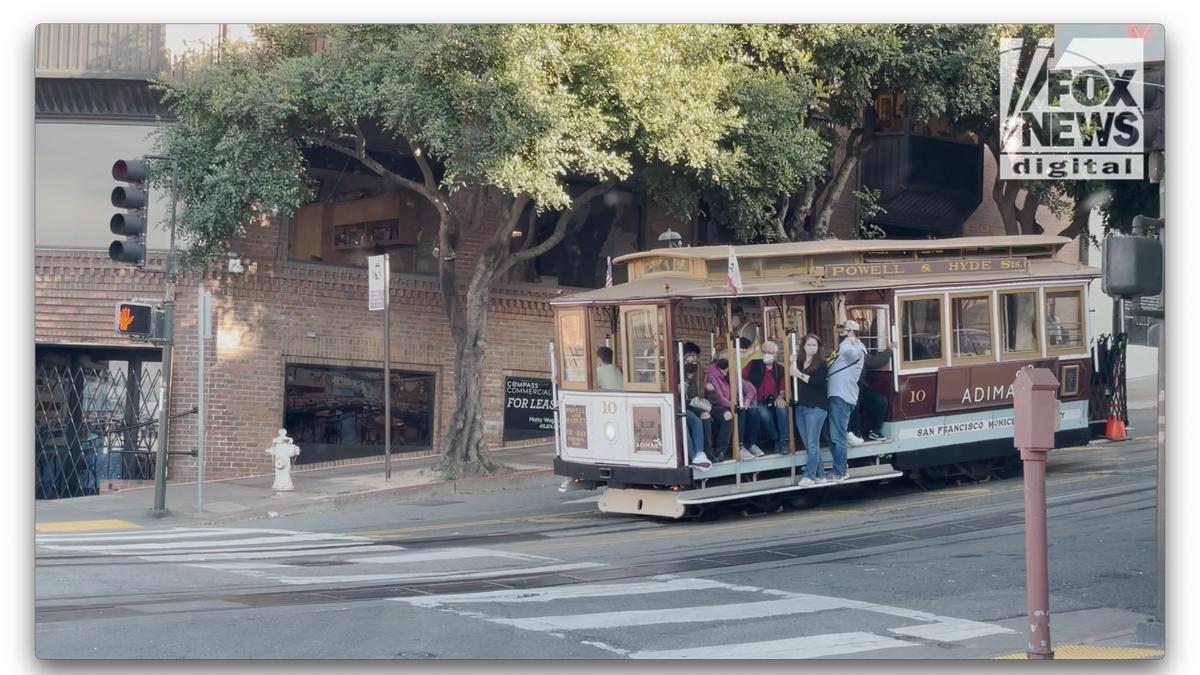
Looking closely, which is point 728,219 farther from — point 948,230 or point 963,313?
point 948,230

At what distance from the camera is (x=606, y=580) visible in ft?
35.3

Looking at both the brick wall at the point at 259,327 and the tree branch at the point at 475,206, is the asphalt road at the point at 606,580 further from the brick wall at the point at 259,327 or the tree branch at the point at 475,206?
the tree branch at the point at 475,206

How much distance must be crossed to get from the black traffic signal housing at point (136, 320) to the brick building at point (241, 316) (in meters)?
3.96

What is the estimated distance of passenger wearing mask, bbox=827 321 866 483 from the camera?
570 inches

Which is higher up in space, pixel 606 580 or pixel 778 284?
pixel 778 284

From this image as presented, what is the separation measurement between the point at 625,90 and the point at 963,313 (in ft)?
17.2

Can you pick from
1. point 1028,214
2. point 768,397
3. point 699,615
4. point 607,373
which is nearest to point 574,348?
point 607,373

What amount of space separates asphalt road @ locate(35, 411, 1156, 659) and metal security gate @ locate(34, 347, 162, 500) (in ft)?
16.9

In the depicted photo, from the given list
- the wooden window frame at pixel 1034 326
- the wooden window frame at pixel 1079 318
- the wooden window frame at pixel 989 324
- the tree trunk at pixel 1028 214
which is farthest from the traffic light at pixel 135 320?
the tree trunk at pixel 1028 214

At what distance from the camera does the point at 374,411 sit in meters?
21.9

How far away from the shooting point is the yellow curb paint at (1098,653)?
25.7ft

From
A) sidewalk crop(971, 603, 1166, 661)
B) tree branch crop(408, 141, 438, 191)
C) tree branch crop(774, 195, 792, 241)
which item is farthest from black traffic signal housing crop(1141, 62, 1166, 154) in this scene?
tree branch crop(774, 195, 792, 241)

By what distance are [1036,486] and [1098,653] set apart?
1.20 metres

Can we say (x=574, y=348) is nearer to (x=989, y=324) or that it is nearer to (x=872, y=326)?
(x=872, y=326)
